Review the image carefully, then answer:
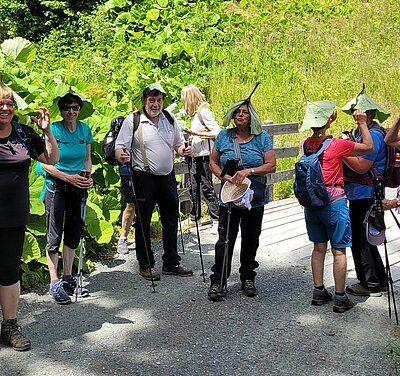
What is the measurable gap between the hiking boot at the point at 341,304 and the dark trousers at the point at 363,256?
0.50m

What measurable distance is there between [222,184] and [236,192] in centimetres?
19

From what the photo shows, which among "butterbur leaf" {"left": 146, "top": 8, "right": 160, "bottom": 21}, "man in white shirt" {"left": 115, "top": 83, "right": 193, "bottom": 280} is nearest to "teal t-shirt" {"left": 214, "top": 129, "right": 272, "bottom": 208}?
"man in white shirt" {"left": 115, "top": 83, "right": 193, "bottom": 280}

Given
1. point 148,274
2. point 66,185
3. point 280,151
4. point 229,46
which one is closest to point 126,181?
point 148,274

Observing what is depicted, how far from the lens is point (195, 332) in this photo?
5.08 meters

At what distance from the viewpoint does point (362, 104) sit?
5504mm

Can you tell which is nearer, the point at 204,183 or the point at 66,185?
the point at 66,185

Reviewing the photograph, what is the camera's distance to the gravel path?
4473 millimetres

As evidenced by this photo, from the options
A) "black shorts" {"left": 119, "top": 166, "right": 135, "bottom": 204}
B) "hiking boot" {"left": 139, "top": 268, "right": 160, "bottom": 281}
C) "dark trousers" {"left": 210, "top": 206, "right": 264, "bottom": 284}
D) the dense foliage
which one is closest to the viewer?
"dark trousers" {"left": 210, "top": 206, "right": 264, "bottom": 284}

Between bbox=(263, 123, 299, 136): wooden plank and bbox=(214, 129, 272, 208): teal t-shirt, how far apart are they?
3766 millimetres

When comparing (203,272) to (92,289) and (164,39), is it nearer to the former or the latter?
(92,289)

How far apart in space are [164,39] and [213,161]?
890cm

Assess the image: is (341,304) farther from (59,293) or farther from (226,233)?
(59,293)

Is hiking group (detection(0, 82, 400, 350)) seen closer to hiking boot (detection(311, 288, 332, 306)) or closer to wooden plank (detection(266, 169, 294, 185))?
hiking boot (detection(311, 288, 332, 306))

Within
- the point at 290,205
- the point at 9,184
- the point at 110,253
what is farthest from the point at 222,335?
the point at 290,205
